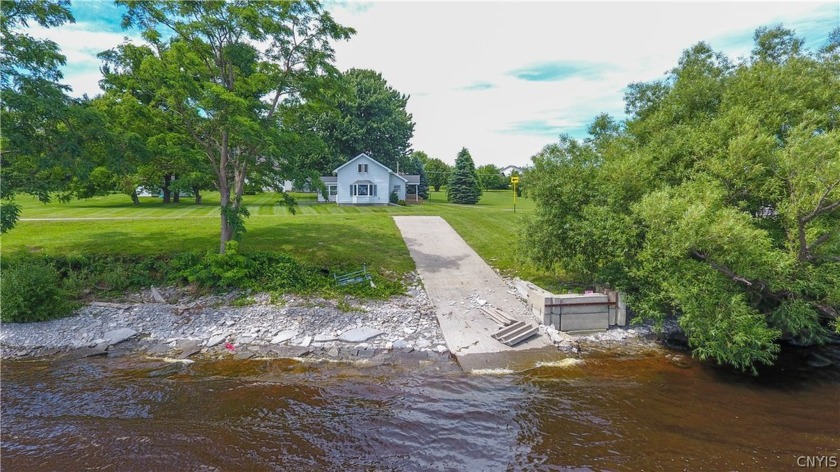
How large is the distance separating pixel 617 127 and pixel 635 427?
11.7m

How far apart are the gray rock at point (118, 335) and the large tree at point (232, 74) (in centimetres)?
423

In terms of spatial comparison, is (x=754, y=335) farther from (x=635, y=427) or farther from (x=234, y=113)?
(x=234, y=113)

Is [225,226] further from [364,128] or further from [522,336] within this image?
[364,128]

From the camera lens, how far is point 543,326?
39.8 feet

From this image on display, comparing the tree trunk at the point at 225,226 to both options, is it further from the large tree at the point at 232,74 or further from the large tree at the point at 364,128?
the large tree at the point at 364,128

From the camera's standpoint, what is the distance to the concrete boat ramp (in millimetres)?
10555

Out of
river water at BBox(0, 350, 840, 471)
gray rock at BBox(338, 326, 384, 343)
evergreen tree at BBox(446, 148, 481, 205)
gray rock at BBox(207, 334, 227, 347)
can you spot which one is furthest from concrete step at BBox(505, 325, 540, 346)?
evergreen tree at BBox(446, 148, 481, 205)

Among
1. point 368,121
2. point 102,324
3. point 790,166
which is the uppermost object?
point 368,121

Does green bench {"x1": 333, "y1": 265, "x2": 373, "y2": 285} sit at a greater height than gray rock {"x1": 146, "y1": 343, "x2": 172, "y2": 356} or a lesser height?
greater

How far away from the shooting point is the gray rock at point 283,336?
1122 centimetres

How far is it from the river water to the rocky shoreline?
63cm

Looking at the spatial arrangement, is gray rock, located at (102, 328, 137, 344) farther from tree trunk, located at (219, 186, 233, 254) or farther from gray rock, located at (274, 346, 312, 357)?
gray rock, located at (274, 346, 312, 357)

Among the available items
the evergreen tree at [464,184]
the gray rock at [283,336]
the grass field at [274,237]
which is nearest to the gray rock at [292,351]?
the gray rock at [283,336]

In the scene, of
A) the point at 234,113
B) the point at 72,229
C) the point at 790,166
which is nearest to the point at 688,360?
the point at 790,166
